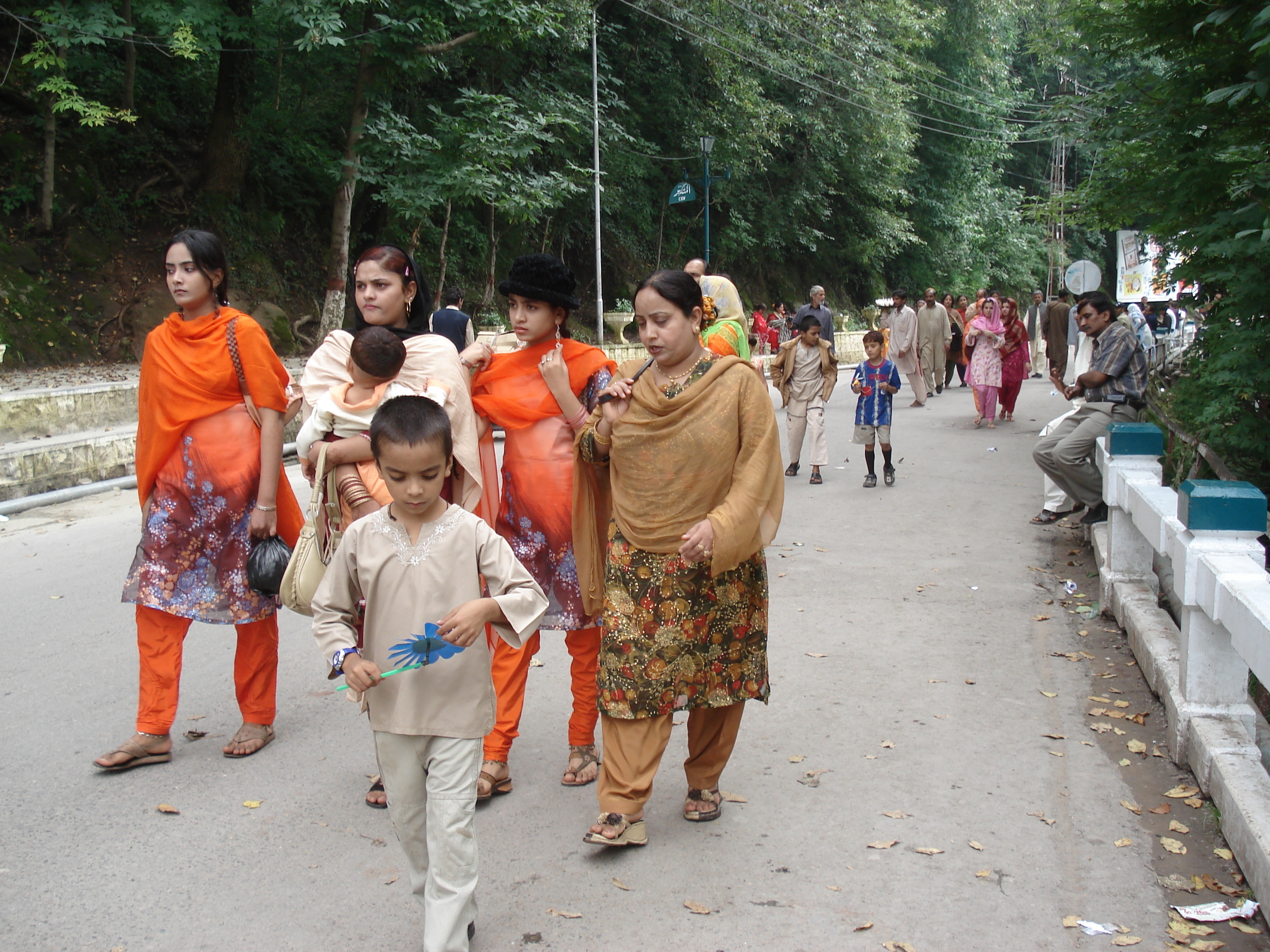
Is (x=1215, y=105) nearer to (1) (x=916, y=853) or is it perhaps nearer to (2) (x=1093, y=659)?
(2) (x=1093, y=659)

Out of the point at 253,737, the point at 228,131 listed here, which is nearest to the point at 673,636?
the point at 253,737

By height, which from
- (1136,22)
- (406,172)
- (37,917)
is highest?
(406,172)

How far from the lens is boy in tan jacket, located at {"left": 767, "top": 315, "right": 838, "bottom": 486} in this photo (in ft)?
35.4

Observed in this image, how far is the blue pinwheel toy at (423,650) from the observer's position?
263 cm

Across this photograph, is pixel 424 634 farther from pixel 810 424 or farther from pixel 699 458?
pixel 810 424

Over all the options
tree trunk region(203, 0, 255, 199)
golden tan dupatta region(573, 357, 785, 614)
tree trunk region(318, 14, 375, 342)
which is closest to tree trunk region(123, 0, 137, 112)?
tree trunk region(203, 0, 255, 199)

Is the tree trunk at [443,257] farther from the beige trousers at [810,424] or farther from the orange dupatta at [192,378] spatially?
the orange dupatta at [192,378]

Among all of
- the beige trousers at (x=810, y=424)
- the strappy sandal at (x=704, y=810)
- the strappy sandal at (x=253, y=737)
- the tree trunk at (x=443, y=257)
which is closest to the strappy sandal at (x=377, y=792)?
the strappy sandal at (x=253, y=737)

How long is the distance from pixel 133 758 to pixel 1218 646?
390cm

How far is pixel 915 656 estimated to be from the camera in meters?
5.50

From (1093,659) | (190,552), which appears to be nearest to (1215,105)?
(1093,659)

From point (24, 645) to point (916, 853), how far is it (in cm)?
450

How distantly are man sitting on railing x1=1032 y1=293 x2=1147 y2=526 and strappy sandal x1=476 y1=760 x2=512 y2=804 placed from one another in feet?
16.5

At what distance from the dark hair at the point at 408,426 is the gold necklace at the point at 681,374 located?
33.2 inches
